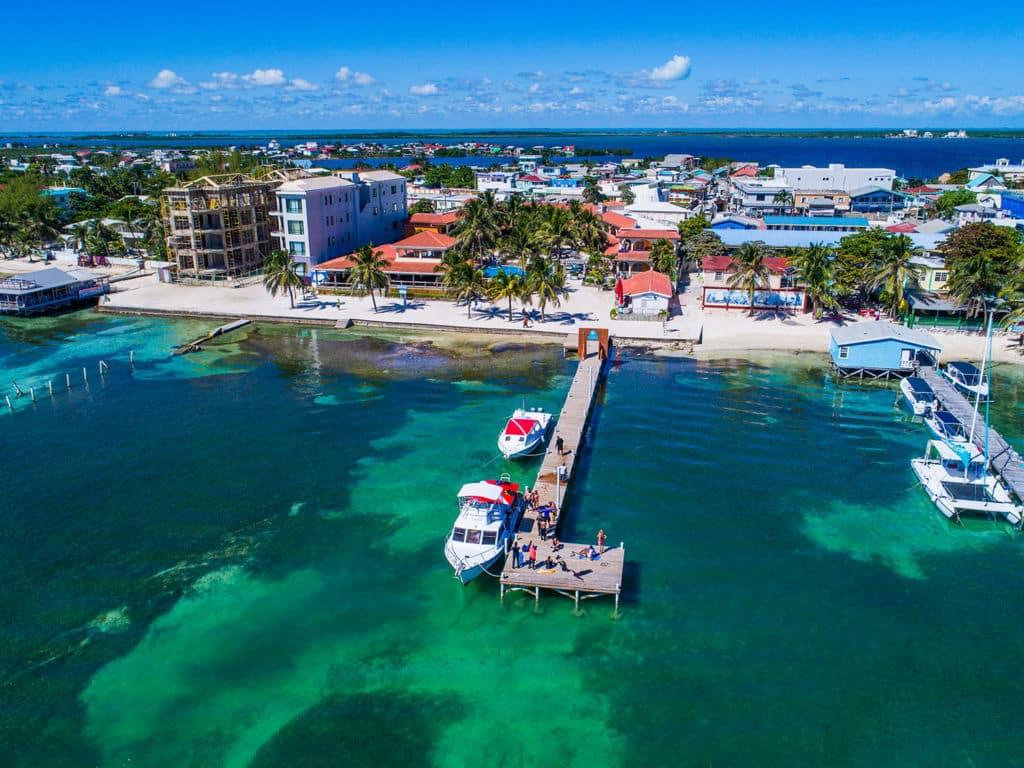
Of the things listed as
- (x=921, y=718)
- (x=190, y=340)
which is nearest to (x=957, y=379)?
(x=921, y=718)

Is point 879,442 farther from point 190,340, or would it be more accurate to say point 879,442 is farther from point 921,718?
point 190,340

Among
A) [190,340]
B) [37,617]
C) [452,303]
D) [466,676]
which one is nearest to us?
[466,676]

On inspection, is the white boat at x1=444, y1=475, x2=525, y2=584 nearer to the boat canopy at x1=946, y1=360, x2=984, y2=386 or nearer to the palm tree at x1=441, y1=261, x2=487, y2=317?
the boat canopy at x1=946, y1=360, x2=984, y2=386

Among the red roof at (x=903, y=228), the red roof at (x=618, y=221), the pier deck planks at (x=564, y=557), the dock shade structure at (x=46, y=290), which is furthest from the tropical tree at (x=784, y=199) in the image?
the dock shade structure at (x=46, y=290)

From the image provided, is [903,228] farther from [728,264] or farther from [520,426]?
[520,426]

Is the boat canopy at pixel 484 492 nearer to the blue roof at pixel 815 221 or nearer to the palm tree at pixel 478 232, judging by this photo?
the palm tree at pixel 478 232

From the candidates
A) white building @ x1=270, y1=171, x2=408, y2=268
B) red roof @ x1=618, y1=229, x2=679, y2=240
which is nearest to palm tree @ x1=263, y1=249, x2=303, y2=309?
white building @ x1=270, y1=171, x2=408, y2=268
